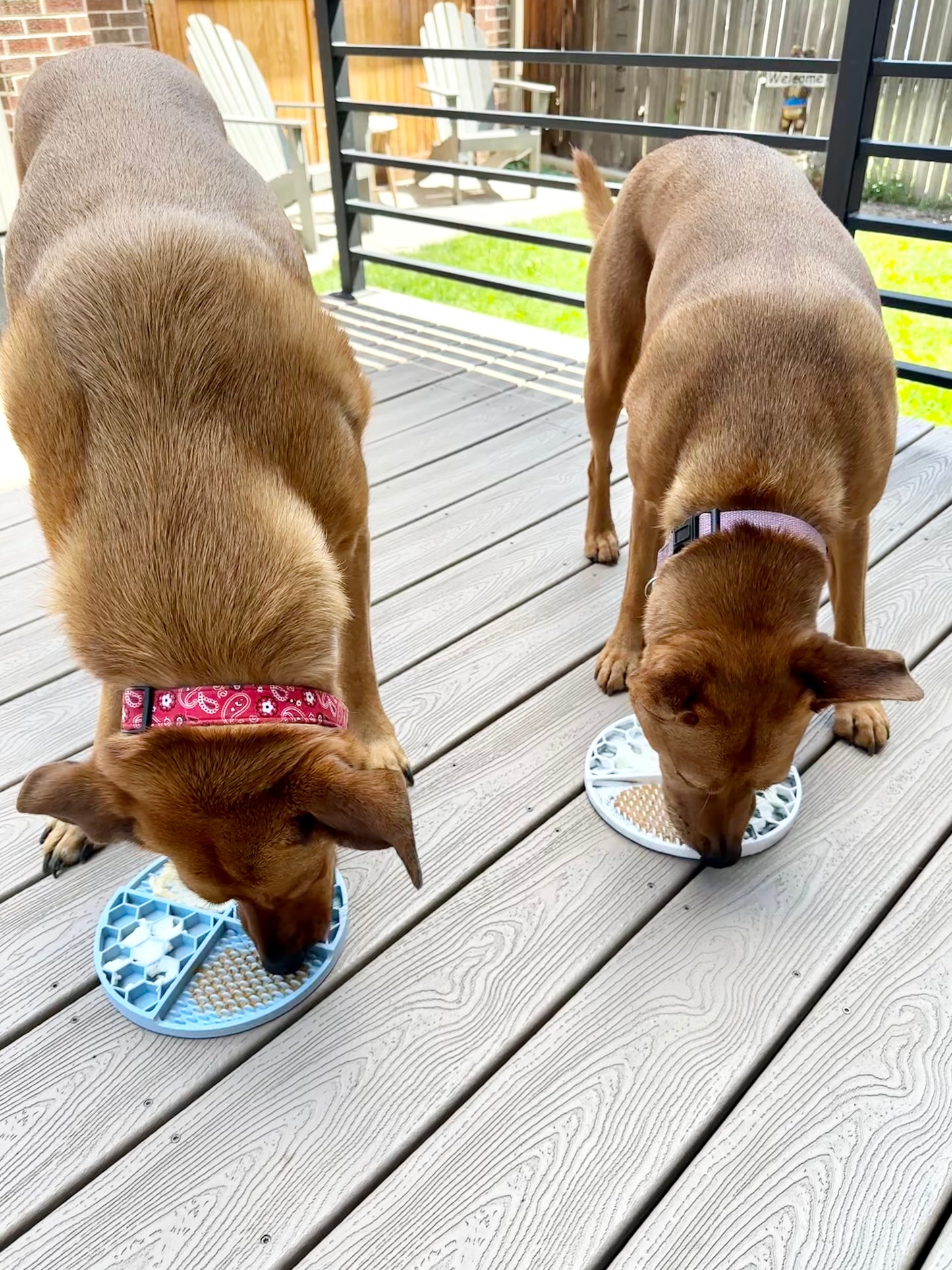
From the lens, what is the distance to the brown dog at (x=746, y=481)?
6.27 feet

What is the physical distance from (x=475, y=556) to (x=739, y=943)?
178 centimetres

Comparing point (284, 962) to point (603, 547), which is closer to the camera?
point (284, 962)

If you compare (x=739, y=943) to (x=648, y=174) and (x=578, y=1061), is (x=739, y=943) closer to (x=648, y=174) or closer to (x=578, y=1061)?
(x=578, y=1061)

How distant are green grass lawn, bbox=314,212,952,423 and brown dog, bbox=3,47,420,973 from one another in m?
4.45

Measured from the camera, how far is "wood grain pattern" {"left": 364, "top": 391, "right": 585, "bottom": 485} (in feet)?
13.7

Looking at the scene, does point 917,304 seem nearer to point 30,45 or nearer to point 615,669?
point 615,669

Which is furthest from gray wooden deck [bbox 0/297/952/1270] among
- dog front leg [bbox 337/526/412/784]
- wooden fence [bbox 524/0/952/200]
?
wooden fence [bbox 524/0/952/200]

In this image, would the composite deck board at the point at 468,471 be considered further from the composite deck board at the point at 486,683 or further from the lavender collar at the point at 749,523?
the lavender collar at the point at 749,523

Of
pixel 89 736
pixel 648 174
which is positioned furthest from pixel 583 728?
pixel 648 174

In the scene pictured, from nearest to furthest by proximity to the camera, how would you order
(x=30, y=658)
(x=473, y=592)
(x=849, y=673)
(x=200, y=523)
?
(x=200, y=523), (x=849, y=673), (x=30, y=658), (x=473, y=592)

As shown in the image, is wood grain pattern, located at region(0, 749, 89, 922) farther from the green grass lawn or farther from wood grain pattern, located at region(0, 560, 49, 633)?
the green grass lawn

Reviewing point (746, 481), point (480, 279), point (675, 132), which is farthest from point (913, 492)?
point (480, 279)

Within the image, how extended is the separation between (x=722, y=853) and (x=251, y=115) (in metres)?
9.05

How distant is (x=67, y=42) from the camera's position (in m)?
6.84
